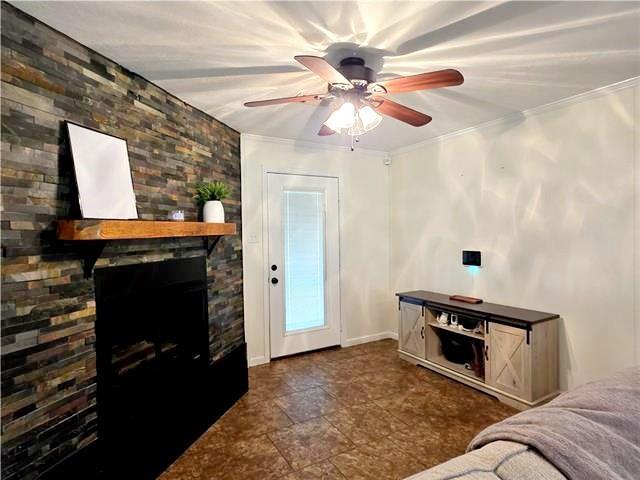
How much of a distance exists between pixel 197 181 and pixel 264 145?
1.10 metres

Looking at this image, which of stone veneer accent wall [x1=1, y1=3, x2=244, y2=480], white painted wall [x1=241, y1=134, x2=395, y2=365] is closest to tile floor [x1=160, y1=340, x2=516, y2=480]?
white painted wall [x1=241, y1=134, x2=395, y2=365]

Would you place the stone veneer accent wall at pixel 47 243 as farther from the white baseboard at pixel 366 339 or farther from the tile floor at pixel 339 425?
the white baseboard at pixel 366 339

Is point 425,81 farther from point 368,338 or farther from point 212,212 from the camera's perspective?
point 368,338

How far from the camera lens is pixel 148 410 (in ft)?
7.11

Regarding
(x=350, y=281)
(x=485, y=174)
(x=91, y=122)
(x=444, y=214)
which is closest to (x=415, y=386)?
(x=350, y=281)

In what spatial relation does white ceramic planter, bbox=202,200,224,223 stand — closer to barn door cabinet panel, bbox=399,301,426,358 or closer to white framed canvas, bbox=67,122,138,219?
white framed canvas, bbox=67,122,138,219

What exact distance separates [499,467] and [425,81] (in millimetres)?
1632

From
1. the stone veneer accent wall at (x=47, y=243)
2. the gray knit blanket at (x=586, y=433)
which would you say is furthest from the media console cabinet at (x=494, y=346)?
the stone veneer accent wall at (x=47, y=243)

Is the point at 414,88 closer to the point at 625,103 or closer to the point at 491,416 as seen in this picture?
the point at 625,103

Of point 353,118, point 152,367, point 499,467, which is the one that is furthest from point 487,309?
point 152,367

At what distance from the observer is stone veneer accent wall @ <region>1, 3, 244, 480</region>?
58.5 inches

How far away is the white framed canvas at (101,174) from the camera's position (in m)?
1.75

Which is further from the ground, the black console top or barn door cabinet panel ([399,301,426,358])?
the black console top

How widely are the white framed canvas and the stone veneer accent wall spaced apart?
0.06 m
